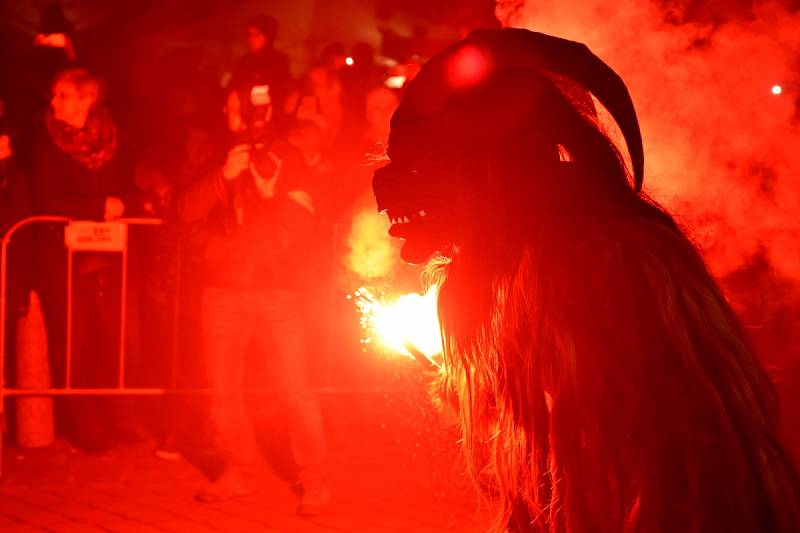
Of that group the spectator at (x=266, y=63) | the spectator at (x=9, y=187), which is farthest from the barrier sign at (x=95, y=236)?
the spectator at (x=266, y=63)

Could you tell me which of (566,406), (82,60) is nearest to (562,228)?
(566,406)

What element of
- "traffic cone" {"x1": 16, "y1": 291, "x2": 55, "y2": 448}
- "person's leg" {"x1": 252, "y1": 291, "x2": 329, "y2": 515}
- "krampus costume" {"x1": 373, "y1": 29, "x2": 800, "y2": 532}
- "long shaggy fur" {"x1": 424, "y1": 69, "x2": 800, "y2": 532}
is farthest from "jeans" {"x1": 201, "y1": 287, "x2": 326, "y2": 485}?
"long shaggy fur" {"x1": 424, "y1": 69, "x2": 800, "y2": 532}

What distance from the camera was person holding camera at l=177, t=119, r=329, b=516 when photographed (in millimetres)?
5824

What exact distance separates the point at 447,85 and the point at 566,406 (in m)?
0.72

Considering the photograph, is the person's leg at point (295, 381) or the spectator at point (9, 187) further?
the spectator at point (9, 187)

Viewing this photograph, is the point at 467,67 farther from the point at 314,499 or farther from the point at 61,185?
the point at 61,185

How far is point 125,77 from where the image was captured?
8383 millimetres

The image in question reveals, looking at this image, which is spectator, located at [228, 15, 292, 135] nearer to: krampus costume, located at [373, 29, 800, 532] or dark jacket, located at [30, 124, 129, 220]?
dark jacket, located at [30, 124, 129, 220]

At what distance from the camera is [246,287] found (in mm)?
5855

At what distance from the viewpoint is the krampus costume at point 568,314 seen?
1.58 metres

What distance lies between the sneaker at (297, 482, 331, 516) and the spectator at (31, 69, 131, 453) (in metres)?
1.85

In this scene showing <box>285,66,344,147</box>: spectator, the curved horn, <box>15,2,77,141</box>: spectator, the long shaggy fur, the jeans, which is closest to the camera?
the long shaggy fur

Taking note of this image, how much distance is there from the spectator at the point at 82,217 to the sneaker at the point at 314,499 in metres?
1.85

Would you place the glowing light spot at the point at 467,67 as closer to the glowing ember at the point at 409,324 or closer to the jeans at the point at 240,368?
the glowing ember at the point at 409,324
